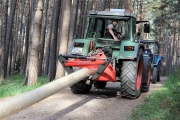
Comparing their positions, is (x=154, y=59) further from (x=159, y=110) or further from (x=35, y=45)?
(x=159, y=110)

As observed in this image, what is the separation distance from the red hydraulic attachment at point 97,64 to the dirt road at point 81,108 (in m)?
0.76

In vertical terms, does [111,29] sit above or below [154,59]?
above

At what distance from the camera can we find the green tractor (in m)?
8.19

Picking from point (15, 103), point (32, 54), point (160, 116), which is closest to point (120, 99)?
point (160, 116)

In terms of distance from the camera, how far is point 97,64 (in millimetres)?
7977

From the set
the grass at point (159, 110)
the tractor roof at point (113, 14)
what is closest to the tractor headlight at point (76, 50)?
the tractor roof at point (113, 14)

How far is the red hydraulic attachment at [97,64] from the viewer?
315 inches

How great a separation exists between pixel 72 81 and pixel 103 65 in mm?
1747

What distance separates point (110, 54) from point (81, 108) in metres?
2.30

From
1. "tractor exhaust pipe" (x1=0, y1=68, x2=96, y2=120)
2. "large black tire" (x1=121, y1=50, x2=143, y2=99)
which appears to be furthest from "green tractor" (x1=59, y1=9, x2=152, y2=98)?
"tractor exhaust pipe" (x1=0, y1=68, x2=96, y2=120)

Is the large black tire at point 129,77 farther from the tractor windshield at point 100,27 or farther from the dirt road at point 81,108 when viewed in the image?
the tractor windshield at point 100,27

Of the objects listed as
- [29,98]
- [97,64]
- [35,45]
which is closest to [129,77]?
[97,64]

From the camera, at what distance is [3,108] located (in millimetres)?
3824

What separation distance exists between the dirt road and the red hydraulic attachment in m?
0.76
